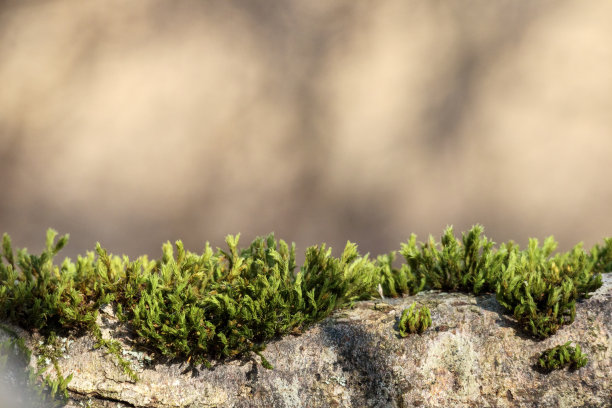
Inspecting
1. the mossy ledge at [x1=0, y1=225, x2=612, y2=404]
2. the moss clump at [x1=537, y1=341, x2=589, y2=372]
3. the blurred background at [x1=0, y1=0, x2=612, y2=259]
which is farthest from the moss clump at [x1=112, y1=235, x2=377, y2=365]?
the blurred background at [x1=0, y1=0, x2=612, y2=259]

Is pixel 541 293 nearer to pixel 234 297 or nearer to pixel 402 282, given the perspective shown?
pixel 402 282

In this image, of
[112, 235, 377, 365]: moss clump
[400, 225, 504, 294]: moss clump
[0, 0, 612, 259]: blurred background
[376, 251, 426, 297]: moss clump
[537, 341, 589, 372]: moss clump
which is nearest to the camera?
[537, 341, 589, 372]: moss clump

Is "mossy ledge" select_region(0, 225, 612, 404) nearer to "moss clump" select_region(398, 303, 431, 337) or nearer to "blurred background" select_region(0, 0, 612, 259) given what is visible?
"moss clump" select_region(398, 303, 431, 337)

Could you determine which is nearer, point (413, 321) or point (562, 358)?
point (562, 358)

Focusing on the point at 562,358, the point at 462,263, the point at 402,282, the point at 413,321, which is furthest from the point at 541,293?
the point at 402,282

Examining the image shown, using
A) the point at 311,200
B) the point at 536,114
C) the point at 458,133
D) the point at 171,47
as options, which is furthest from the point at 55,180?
the point at 536,114

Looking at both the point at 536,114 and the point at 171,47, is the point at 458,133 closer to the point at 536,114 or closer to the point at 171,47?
the point at 536,114
